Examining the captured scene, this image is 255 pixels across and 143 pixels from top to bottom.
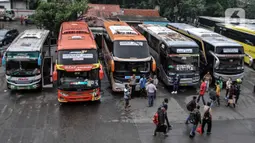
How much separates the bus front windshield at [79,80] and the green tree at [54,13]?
12.6 meters

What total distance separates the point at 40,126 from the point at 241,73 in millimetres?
12811

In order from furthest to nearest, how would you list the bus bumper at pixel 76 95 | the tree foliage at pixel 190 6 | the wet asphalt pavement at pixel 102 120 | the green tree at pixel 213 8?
the green tree at pixel 213 8 < the tree foliage at pixel 190 6 < the bus bumper at pixel 76 95 < the wet asphalt pavement at pixel 102 120

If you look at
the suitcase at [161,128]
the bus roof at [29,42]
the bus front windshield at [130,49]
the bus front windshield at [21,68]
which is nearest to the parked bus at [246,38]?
the bus front windshield at [130,49]

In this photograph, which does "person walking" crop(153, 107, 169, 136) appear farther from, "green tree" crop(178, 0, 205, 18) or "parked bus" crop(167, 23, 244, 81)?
"green tree" crop(178, 0, 205, 18)

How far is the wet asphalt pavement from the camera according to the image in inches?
472

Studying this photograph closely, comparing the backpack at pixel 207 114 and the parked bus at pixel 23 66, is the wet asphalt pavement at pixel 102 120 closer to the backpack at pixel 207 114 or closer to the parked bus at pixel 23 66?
the parked bus at pixel 23 66

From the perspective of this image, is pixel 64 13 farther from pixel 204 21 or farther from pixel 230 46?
pixel 204 21

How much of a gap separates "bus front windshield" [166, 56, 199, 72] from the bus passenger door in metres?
7.17

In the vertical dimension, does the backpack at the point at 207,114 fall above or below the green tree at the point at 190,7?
below

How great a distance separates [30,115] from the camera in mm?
14117

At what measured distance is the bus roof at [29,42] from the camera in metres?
17.0

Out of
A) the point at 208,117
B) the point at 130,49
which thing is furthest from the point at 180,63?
the point at 208,117

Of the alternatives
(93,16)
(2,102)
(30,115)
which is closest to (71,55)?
(30,115)

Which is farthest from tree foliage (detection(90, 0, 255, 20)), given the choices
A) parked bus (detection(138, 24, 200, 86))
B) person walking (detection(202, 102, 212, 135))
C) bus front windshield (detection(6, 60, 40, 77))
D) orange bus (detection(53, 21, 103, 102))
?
person walking (detection(202, 102, 212, 135))
